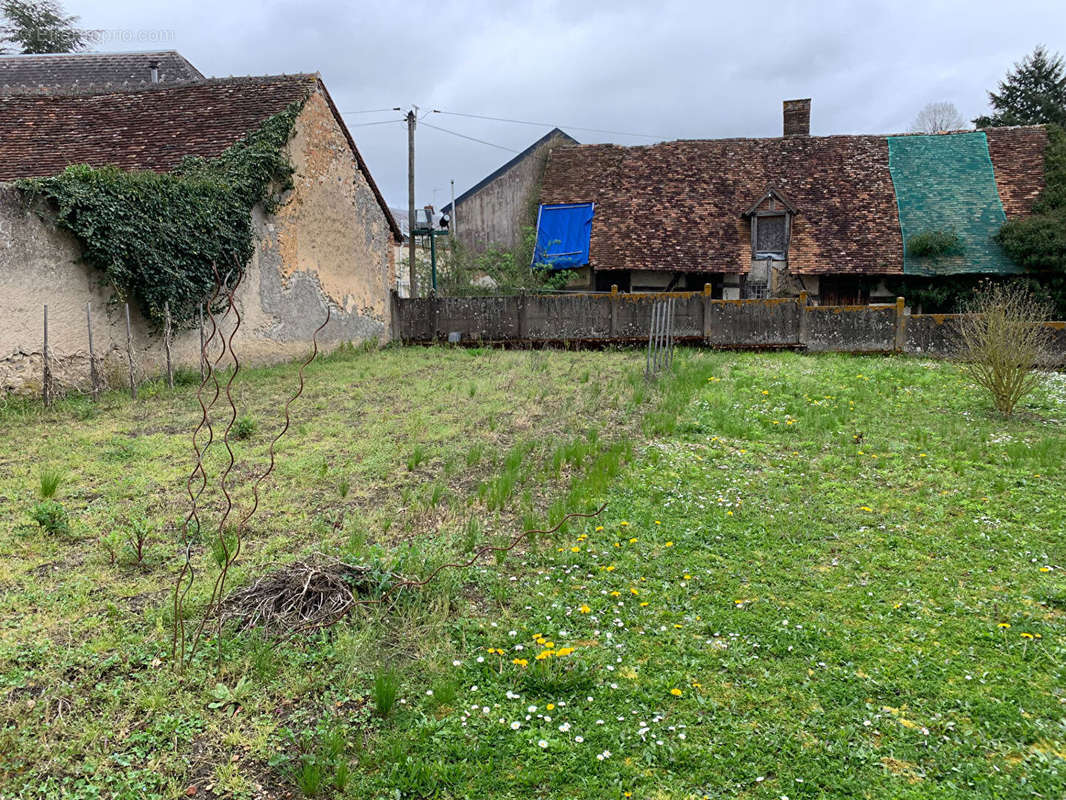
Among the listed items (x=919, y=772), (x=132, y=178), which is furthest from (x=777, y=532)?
(x=132, y=178)

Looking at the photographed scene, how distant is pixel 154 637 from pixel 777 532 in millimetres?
4316

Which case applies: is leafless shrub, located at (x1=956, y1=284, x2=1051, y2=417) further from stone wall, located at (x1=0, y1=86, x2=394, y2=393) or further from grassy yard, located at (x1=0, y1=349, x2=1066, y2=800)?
stone wall, located at (x1=0, y1=86, x2=394, y2=393)

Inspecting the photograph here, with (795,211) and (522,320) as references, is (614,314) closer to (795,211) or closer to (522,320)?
(522,320)

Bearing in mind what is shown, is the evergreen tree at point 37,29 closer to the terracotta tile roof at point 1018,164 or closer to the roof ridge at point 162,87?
the roof ridge at point 162,87

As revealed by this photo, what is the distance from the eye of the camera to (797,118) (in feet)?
87.8

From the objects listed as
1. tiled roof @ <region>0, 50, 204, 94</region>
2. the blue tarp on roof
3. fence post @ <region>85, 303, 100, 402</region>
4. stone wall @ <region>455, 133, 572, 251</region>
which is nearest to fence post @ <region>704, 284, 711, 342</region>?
the blue tarp on roof

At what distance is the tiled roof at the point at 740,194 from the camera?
22781mm

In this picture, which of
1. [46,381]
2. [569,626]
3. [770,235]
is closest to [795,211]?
[770,235]

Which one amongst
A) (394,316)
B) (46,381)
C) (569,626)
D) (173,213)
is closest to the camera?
(569,626)

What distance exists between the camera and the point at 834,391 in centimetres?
1128

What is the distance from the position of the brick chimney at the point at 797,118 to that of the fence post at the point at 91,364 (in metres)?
25.0

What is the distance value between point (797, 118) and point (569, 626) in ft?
91.1

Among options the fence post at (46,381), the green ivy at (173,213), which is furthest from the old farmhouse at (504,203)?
the fence post at (46,381)

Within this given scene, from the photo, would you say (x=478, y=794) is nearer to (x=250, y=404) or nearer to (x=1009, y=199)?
(x=250, y=404)
